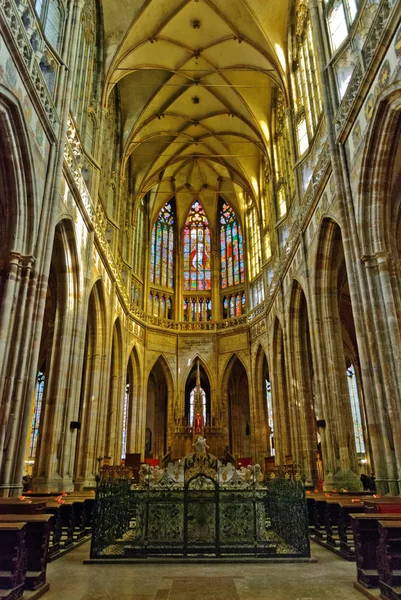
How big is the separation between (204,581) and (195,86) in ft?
83.1

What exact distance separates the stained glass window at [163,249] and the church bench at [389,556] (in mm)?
28694

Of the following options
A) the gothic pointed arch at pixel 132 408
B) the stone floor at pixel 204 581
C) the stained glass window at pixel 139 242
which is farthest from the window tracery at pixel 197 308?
the stone floor at pixel 204 581

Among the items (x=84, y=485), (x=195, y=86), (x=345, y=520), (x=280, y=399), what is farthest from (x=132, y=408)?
(x=345, y=520)

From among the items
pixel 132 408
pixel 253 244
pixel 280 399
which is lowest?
pixel 280 399

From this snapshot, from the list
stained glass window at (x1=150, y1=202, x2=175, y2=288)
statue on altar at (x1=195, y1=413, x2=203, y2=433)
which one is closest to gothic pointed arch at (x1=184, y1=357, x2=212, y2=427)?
statue on altar at (x1=195, y1=413, x2=203, y2=433)

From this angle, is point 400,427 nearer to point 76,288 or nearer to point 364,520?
point 364,520

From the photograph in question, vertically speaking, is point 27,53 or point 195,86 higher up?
point 195,86

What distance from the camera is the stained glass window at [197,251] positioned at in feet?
113

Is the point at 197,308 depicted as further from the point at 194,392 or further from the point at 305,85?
the point at 305,85

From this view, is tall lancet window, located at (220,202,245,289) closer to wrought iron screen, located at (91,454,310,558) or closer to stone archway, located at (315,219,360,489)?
stone archway, located at (315,219,360,489)

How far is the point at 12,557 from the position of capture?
16.4 feet

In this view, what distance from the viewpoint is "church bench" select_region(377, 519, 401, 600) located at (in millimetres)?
4848

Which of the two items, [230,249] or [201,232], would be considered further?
[201,232]

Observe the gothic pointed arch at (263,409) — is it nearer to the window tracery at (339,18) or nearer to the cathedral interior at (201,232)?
the cathedral interior at (201,232)
